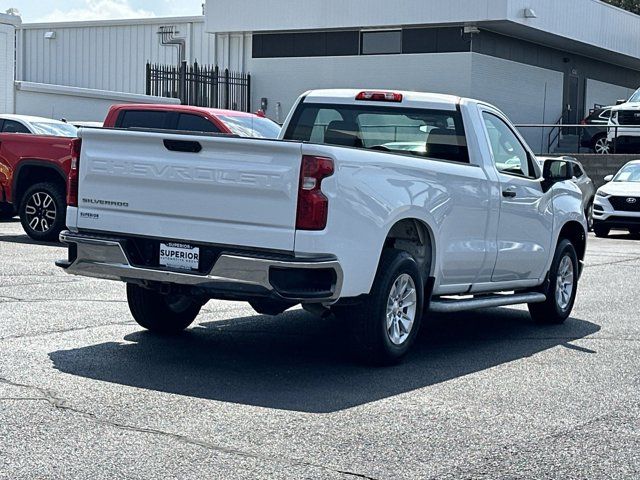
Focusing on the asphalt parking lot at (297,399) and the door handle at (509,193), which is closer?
the asphalt parking lot at (297,399)

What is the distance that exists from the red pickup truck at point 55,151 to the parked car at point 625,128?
68.1 ft

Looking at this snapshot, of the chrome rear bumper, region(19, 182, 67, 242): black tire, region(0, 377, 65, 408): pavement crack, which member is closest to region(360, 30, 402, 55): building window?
region(19, 182, 67, 242): black tire

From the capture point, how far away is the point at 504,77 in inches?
1602

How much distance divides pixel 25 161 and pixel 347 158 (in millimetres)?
10132

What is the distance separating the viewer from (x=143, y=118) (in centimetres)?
1734

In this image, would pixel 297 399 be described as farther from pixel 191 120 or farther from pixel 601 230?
pixel 601 230

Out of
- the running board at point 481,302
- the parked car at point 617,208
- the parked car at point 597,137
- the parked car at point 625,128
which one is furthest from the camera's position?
the parked car at point 597,137

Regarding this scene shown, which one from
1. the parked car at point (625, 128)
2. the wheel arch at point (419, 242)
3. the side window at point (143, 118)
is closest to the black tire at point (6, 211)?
the side window at point (143, 118)

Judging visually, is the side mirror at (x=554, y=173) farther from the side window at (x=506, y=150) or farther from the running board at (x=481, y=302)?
the running board at (x=481, y=302)

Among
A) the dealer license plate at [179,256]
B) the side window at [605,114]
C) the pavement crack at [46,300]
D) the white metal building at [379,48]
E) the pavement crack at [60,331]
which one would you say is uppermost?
the white metal building at [379,48]

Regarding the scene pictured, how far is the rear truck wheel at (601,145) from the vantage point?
36875mm

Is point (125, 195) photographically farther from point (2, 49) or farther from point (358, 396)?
point (2, 49)

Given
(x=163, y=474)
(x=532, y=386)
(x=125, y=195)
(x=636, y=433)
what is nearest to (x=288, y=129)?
(x=125, y=195)

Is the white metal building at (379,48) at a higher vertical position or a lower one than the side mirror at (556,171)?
higher
